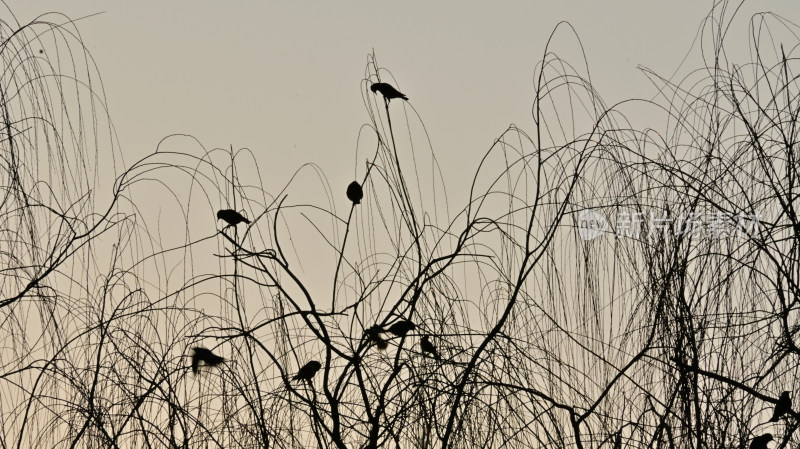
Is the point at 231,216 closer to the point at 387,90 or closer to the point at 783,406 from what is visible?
the point at 387,90

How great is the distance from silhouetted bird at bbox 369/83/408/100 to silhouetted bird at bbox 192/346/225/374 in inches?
20.2

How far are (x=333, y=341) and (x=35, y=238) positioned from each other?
0.57 m

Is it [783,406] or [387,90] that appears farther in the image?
[387,90]

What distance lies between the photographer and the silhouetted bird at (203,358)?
1.65 m

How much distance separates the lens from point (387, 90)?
1645 millimetres

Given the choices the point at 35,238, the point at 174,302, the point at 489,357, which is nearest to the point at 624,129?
the point at 489,357

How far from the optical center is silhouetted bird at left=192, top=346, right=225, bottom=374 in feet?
5.40

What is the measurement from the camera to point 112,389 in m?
1.96

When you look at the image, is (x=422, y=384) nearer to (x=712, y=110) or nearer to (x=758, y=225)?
(x=758, y=225)

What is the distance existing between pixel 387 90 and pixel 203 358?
0.53 metres

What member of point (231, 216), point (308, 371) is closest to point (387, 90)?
point (231, 216)

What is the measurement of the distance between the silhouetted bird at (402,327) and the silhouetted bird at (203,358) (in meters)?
0.32

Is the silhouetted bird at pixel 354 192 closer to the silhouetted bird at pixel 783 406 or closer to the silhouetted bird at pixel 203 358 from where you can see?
the silhouetted bird at pixel 203 358

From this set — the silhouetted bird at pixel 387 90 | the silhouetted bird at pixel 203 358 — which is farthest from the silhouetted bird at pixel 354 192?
the silhouetted bird at pixel 203 358
